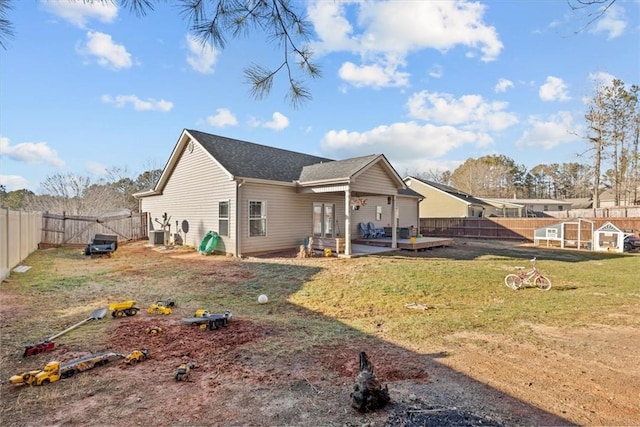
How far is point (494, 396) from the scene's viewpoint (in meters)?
2.77

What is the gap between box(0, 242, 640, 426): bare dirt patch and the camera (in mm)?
2420

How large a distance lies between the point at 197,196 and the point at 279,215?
3745 mm

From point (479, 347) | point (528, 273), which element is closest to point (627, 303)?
point (528, 273)

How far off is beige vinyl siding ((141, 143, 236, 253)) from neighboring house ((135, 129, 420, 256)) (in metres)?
0.04

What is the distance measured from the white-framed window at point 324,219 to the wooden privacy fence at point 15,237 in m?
9.82

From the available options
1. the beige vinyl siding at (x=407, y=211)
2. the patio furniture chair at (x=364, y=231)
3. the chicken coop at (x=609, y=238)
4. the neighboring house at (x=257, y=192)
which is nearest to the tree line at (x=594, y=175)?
the neighboring house at (x=257, y=192)

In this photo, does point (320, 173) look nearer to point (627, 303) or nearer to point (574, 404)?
point (627, 303)

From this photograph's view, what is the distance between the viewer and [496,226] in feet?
69.5

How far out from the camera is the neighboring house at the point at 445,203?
26.0 m

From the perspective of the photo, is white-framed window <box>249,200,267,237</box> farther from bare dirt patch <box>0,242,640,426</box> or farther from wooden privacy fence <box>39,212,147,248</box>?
wooden privacy fence <box>39,212,147,248</box>

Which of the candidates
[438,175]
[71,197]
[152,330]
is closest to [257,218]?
[152,330]

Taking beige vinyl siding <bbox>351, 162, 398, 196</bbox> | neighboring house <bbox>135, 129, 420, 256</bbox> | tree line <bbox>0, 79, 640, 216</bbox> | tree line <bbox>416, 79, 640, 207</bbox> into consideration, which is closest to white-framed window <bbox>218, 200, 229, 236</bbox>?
neighboring house <bbox>135, 129, 420, 256</bbox>

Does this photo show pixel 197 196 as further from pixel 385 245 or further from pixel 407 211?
pixel 407 211

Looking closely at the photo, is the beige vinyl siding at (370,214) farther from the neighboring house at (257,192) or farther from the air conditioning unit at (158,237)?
the air conditioning unit at (158,237)
